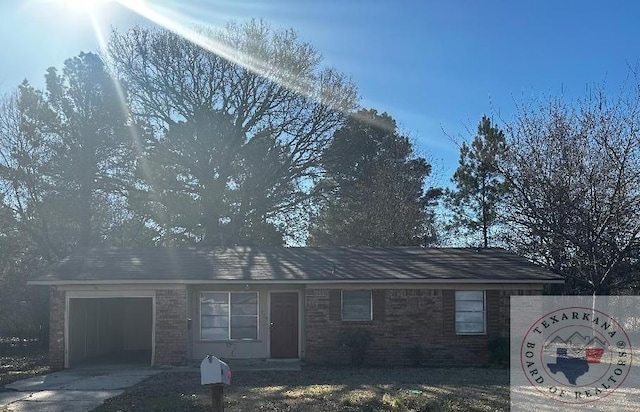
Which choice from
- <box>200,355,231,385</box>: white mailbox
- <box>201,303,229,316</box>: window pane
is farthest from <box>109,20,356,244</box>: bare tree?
<box>200,355,231,385</box>: white mailbox

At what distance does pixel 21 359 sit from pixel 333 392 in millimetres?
12860

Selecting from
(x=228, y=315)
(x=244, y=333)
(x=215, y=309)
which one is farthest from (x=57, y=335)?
(x=244, y=333)

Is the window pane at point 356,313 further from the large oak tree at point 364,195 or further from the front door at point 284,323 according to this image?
the large oak tree at point 364,195

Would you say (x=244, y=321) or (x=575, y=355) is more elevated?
(x=244, y=321)

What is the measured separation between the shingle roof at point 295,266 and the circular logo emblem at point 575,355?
127 centimetres

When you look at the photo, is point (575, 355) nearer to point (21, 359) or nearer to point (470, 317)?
point (470, 317)

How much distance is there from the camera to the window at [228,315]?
19812 millimetres

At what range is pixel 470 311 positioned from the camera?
1931 cm

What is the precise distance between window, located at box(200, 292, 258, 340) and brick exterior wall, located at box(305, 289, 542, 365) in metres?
1.80

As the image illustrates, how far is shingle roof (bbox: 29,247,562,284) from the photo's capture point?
1888 cm

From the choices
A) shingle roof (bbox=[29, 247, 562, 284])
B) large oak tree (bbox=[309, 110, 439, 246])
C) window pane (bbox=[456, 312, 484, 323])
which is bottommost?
window pane (bbox=[456, 312, 484, 323])

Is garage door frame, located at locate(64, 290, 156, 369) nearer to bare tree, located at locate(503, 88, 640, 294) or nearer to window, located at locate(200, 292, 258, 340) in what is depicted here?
window, located at locate(200, 292, 258, 340)

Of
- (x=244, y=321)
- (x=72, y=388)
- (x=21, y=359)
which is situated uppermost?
(x=244, y=321)

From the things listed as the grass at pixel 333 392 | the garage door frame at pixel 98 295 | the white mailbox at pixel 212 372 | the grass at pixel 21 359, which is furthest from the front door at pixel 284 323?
the white mailbox at pixel 212 372
